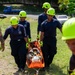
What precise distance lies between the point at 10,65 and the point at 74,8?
17.1ft

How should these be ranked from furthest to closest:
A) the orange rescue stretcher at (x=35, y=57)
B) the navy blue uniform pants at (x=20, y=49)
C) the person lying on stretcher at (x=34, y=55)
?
the navy blue uniform pants at (x=20, y=49) < the person lying on stretcher at (x=34, y=55) < the orange rescue stretcher at (x=35, y=57)

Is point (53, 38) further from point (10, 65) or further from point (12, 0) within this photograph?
point (12, 0)

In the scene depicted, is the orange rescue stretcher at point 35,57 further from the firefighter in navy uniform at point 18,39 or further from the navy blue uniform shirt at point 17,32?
the navy blue uniform shirt at point 17,32

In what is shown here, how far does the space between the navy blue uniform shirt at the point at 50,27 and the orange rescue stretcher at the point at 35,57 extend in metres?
0.63

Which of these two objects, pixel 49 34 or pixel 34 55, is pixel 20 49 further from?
pixel 49 34

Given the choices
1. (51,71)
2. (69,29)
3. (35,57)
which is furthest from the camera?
(51,71)

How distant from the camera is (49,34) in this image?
9.00 meters

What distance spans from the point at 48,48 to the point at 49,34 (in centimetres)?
47

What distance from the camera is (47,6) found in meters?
10.0

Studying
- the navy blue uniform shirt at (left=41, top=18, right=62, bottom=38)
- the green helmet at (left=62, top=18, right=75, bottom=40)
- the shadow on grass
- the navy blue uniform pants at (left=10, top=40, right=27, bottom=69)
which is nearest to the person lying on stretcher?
the navy blue uniform pants at (left=10, top=40, right=27, bottom=69)

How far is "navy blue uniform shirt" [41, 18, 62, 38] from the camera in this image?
348 inches

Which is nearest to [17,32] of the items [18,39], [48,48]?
[18,39]

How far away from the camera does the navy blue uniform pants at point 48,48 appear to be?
9.06m

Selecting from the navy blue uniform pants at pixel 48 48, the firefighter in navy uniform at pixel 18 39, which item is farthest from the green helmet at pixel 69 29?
the navy blue uniform pants at pixel 48 48
